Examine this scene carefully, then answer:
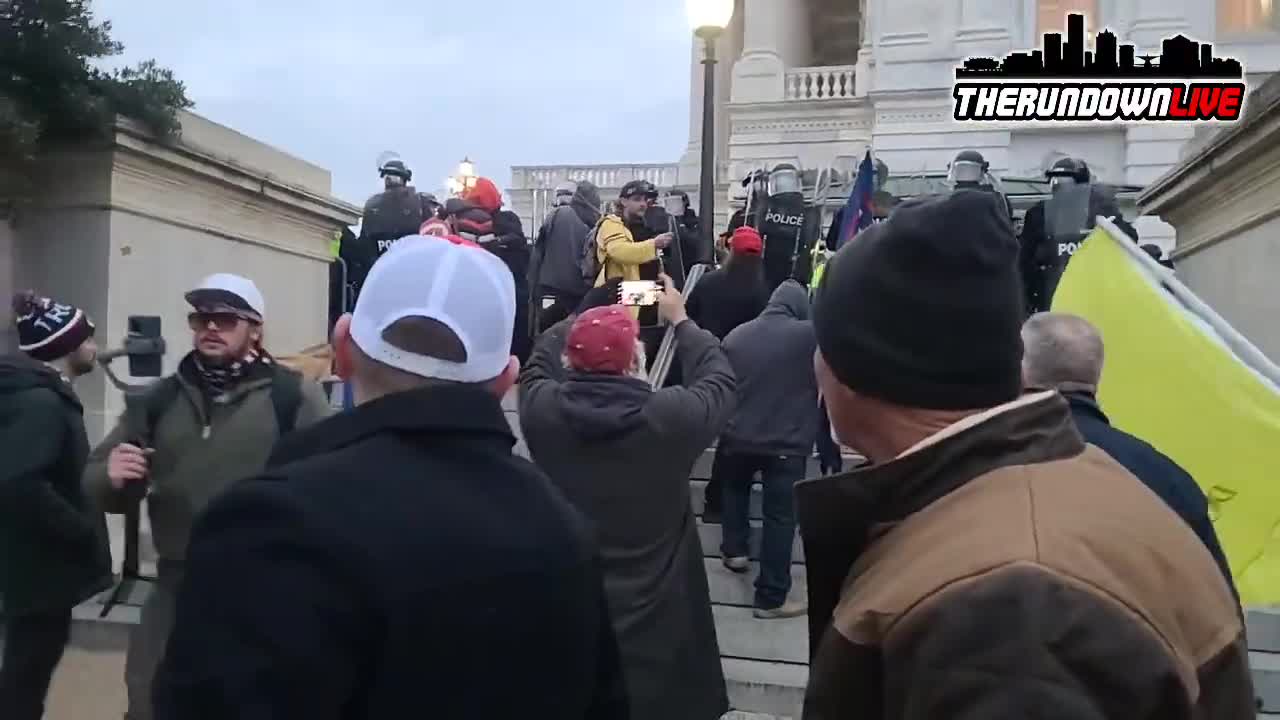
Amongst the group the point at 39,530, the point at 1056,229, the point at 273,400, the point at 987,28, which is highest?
the point at 987,28

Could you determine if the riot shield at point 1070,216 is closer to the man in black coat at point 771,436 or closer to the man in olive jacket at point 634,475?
the man in black coat at point 771,436

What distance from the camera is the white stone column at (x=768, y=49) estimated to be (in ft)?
97.8

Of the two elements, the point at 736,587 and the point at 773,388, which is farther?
the point at 736,587

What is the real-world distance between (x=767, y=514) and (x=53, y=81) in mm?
4422

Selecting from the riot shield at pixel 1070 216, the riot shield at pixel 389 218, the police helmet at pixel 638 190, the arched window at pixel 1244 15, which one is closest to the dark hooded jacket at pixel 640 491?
the police helmet at pixel 638 190

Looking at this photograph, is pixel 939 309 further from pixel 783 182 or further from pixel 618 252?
pixel 783 182

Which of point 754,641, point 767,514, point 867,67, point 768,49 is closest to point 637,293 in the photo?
point 767,514

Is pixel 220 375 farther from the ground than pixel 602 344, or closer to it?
closer to it

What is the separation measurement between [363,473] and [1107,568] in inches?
39.4

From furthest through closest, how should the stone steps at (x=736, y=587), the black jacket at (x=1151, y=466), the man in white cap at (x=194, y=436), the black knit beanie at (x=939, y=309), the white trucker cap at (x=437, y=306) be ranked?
the stone steps at (x=736, y=587), the man in white cap at (x=194, y=436), the black jacket at (x=1151, y=466), the white trucker cap at (x=437, y=306), the black knit beanie at (x=939, y=309)

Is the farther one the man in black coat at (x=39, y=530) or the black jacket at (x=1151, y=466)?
the man in black coat at (x=39, y=530)

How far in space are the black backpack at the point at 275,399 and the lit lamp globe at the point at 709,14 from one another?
739 cm

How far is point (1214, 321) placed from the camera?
364 centimetres

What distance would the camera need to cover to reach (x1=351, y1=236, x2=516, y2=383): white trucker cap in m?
1.80
